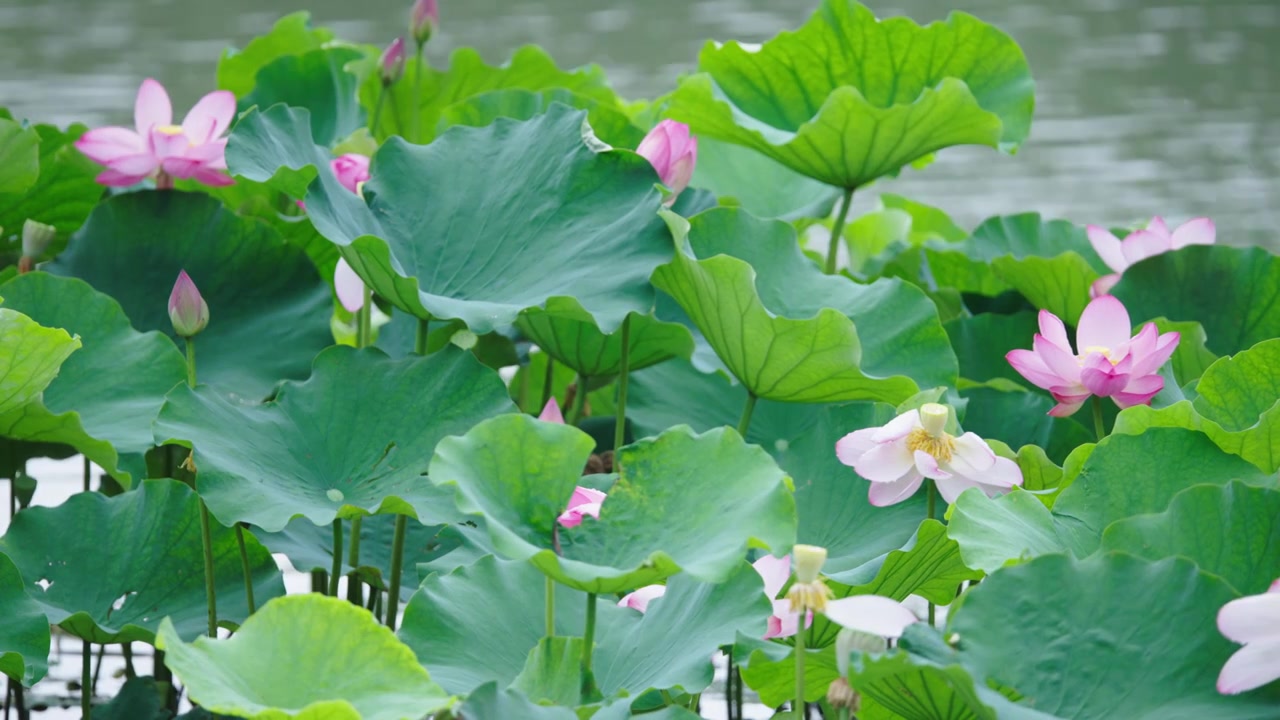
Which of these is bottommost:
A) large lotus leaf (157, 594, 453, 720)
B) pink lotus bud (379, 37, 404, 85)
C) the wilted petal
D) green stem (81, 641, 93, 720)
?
green stem (81, 641, 93, 720)

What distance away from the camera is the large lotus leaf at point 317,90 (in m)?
1.65

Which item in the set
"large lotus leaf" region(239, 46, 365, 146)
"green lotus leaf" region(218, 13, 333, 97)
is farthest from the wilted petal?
"green lotus leaf" region(218, 13, 333, 97)

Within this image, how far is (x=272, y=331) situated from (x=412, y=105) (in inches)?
23.2

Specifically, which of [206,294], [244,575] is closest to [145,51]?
[206,294]

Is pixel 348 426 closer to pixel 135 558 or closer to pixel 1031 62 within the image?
pixel 135 558

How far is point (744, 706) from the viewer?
1427 mm

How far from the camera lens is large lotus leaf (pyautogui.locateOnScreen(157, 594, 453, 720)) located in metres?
0.70

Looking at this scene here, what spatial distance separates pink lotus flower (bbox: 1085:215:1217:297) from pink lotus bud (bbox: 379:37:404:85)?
770 mm

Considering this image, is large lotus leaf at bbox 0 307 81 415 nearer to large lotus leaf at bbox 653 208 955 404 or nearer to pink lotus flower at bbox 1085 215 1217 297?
large lotus leaf at bbox 653 208 955 404

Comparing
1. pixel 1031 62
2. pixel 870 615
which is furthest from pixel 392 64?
pixel 1031 62

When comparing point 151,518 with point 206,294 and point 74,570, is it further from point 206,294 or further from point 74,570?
point 206,294

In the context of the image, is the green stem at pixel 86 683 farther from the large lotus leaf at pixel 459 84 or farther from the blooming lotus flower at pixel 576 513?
the large lotus leaf at pixel 459 84

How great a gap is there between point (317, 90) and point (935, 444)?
3.33 ft

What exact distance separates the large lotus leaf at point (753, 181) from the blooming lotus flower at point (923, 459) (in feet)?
2.49
